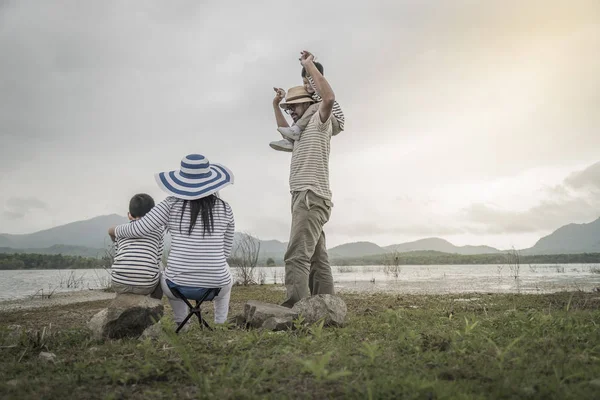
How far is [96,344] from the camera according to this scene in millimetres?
3639

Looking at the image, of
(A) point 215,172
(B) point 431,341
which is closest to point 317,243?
(A) point 215,172

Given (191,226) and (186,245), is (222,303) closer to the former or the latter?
(186,245)

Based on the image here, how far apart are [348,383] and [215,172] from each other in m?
2.79

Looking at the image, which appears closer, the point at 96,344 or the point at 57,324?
the point at 96,344

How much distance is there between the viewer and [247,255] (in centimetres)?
1330

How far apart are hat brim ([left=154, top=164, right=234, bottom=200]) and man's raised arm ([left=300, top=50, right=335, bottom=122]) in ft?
4.64

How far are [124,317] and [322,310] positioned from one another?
6.35 ft

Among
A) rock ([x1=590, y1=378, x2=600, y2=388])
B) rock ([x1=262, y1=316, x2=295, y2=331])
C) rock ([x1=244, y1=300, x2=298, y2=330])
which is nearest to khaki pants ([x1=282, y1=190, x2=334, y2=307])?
rock ([x1=244, y1=300, x2=298, y2=330])

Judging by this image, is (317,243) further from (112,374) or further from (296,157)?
(112,374)

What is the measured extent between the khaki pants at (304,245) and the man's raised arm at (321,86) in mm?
979

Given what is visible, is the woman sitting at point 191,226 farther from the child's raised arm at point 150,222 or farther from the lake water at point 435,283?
the lake water at point 435,283

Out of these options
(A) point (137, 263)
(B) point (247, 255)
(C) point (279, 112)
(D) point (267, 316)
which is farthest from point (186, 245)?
(B) point (247, 255)

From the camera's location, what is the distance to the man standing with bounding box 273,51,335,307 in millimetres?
4730

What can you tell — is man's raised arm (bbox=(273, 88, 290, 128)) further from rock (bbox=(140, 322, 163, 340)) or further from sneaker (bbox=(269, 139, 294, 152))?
rock (bbox=(140, 322, 163, 340))
